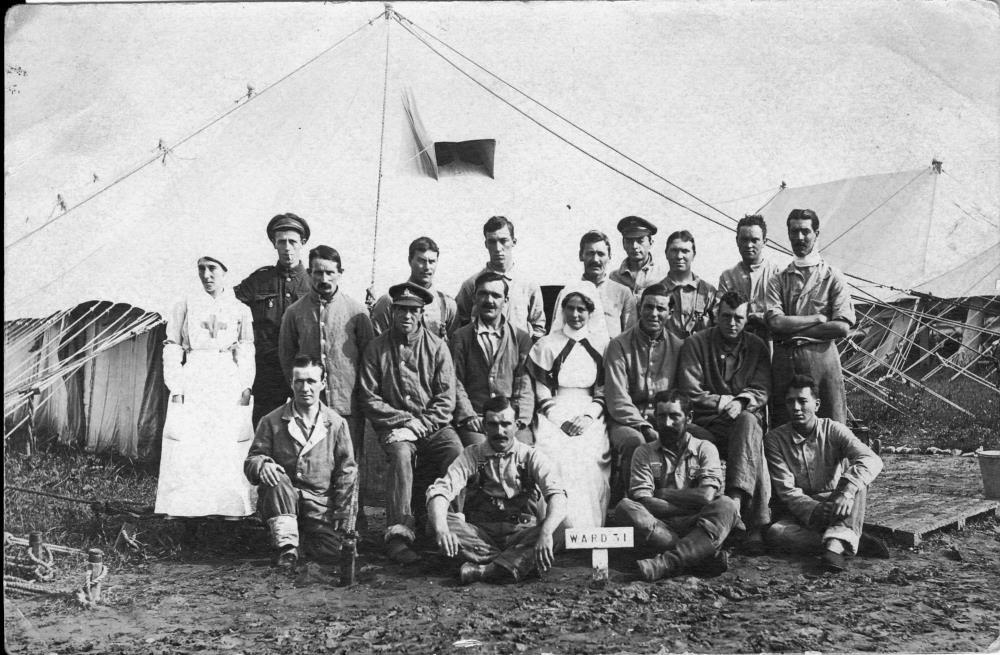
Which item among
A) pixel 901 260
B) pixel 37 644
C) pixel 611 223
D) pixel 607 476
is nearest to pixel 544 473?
pixel 607 476

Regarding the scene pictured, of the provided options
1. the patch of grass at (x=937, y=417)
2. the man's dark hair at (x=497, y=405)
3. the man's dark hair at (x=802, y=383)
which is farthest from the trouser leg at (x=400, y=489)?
the patch of grass at (x=937, y=417)

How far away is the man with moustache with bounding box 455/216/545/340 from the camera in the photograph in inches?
195

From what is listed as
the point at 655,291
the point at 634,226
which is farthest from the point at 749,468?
the point at 634,226

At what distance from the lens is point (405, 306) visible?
179 inches

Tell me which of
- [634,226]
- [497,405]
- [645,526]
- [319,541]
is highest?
[634,226]

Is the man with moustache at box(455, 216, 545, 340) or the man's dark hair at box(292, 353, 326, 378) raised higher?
the man with moustache at box(455, 216, 545, 340)

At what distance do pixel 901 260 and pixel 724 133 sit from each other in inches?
63.8

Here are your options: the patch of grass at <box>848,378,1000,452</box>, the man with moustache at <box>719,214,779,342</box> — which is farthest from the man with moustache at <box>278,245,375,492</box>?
the patch of grass at <box>848,378,1000,452</box>

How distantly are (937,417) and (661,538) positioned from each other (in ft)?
9.77

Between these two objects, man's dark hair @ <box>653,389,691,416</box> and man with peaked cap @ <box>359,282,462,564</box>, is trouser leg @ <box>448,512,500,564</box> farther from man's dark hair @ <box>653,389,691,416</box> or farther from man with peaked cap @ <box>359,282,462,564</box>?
man's dark hair @ <box>653,389,691,416</box>

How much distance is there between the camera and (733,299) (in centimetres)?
462

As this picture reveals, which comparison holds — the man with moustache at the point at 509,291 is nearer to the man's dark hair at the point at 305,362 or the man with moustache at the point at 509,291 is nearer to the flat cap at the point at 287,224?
the man's dark hair at the point at 305,362

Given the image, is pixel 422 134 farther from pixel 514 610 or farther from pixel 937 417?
pixel 937 417

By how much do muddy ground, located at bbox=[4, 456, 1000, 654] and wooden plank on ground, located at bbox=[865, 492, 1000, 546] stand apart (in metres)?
0.12
